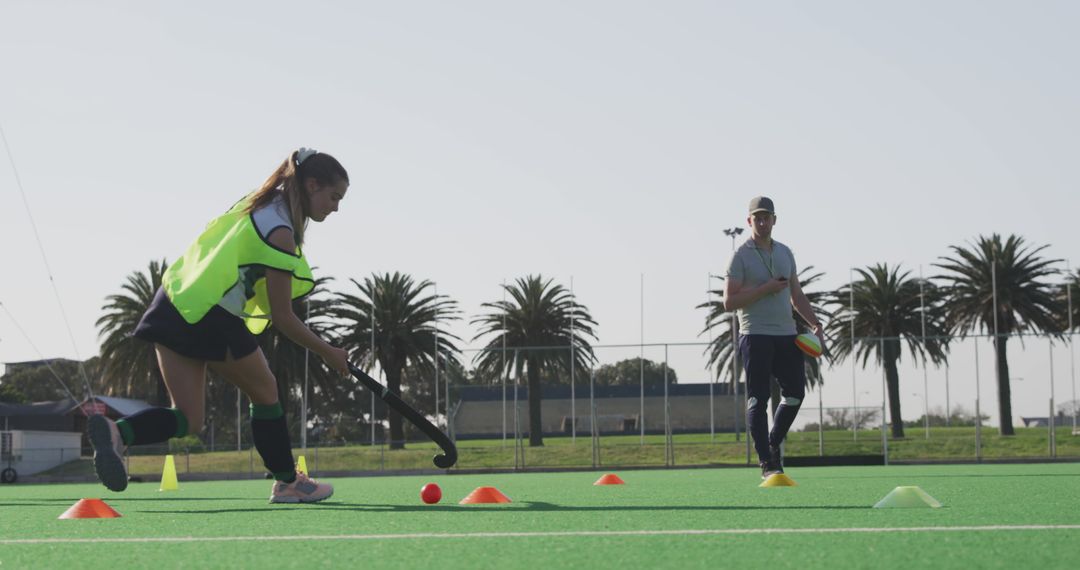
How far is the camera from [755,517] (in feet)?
15.3

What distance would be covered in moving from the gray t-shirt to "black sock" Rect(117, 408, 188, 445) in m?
3.89

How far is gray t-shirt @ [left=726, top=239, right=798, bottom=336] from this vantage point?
8.28 meters

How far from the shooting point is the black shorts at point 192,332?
580 cm

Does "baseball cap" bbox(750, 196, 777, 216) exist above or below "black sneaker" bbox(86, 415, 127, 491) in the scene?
above

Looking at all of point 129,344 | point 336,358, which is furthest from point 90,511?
point 129,344

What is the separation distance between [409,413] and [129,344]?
41.7 metres

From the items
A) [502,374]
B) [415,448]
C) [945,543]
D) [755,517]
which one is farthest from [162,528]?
[415,448]

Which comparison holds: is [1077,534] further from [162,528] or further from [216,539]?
[162,528]

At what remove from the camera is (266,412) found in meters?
6.41

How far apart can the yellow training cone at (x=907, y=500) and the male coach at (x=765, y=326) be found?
2989mm

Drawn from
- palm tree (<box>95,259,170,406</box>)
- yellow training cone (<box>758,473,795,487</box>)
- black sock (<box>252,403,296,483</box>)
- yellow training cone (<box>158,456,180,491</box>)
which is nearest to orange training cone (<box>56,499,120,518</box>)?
black sock (<box>252,403,296,483</box>)

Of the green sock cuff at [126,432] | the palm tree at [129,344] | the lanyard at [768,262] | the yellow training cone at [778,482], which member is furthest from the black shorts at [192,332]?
the palm tree at [129,344]

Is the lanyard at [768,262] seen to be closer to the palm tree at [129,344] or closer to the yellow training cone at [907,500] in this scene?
the yellow training cone at [907,500]

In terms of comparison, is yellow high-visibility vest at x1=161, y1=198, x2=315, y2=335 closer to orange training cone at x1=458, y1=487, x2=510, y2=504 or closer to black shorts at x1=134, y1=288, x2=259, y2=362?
black shorts at x1=134, y1=288, x2=259, y2=362
